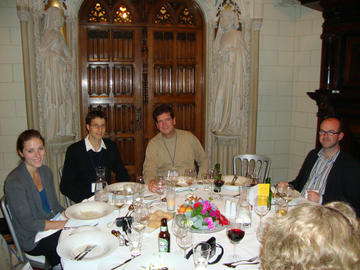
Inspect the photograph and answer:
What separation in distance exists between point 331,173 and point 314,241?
181 cm

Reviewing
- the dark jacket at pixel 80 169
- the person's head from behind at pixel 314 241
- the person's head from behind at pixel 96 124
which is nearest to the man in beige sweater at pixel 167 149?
the dark jacket at pixel 80 169

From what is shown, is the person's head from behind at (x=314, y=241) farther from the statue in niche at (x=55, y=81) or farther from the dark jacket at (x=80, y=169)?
the statue in niche at (x=55, y=81)

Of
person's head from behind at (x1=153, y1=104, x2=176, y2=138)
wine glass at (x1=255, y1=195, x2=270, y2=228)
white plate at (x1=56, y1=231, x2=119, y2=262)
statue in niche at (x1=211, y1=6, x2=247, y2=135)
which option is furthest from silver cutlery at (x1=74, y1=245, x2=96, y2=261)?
statue in niche at (x1=211, y1=6, x2=247, y2=135)

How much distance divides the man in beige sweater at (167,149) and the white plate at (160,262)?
1.54 m

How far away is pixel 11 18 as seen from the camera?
12.3 ft

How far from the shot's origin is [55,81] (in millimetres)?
3875

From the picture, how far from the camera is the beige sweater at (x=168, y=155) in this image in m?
3.10

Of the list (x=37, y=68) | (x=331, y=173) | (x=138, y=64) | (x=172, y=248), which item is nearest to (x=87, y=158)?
(x=172, y=248)

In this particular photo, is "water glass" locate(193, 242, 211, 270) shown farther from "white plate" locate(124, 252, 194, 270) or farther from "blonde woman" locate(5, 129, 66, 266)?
"blonde woman" locate(5, 129, 66, 266)

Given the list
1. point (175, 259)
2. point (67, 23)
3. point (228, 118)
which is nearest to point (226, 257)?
point (175, 259)

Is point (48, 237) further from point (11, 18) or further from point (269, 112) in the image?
point (269, 112)

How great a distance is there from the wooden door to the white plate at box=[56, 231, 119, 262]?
9.13 feet

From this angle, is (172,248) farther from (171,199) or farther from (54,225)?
(54,225)

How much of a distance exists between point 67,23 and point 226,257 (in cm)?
356
